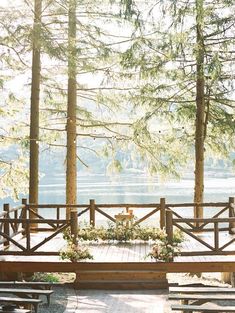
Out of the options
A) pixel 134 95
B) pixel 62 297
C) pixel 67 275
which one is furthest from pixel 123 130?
Result: pixel 62 297

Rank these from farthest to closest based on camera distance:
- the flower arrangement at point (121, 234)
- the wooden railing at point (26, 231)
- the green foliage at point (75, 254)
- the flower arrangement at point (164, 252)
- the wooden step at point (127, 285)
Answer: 1. the flower arrangement at point (121, 234)
2. the wooden railing at point (26, 231)
3. the green foliage at point (75, 254)
4. the flower arrangement at point (164, 252)
5. the wooden step at point (127, 285)

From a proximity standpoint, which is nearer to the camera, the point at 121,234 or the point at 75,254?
the point at 75,254

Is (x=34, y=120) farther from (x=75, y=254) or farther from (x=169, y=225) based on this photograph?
(x=169, y=225)

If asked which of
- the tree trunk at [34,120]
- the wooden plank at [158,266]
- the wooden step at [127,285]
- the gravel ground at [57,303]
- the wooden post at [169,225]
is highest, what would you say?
the tree trunk at [34,120]

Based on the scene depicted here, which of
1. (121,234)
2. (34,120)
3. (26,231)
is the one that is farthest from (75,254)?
(34,120)

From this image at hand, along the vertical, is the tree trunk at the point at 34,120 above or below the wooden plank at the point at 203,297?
above

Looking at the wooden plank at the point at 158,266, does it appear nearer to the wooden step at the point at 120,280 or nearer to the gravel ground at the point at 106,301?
A: the wooden step at the point at 120,280

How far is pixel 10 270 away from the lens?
12.3 metres

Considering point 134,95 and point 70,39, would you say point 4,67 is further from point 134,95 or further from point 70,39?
point 134,95

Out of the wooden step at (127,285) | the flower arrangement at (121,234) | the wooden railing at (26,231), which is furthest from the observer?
the flower arrangement at (121,234)

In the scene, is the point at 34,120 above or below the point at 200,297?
above

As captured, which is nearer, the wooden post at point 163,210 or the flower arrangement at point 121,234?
the flower arrangement at point 121,234

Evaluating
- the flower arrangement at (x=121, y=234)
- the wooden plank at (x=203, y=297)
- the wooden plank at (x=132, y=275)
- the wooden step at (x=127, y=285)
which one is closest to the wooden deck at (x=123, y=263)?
the wooden plank at (x=132, y=275)

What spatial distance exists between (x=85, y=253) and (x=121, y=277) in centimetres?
99
